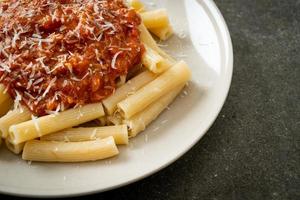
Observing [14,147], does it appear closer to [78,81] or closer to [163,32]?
[78,81]

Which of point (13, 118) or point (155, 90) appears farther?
point (155, 90)

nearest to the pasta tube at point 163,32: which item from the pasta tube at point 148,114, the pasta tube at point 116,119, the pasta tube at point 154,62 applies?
the pasta tube at point 154,62

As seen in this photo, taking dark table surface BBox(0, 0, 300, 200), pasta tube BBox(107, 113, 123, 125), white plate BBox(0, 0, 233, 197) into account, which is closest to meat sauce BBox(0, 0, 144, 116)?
pasta tube BBox(107, 113, 123, 125)

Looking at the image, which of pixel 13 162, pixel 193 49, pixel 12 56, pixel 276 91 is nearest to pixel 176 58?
pixel 193 49

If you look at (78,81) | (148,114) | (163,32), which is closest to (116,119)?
(148,114)

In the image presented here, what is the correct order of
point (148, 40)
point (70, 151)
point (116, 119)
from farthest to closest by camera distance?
point (148, 40), point (116, 119), point (70, 151)

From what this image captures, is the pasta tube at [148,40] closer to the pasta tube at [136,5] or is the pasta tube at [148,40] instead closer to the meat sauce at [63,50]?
the meat sauce at [63,50]
